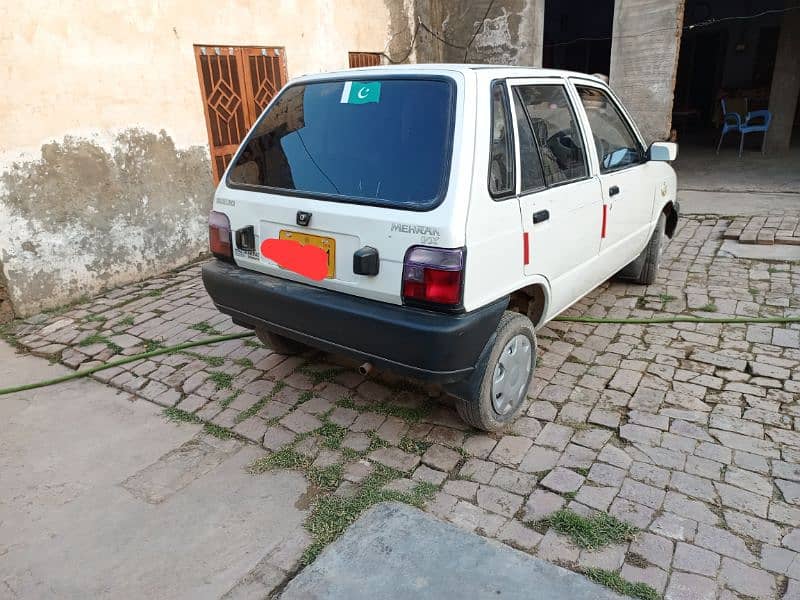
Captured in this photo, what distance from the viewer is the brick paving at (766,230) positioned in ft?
19.9

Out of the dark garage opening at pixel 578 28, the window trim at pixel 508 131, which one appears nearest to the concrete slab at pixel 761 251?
the window trim at pixel 508 131

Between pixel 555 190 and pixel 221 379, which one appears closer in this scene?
pixel 555 190

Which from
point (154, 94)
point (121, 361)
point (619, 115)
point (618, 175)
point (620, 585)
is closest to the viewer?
point (620, 585)

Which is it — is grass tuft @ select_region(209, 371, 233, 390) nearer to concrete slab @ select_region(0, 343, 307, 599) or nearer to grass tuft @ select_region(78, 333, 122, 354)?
concrete slab @ select_region(0, 343, 307, 599)

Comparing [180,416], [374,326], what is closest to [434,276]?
[374,326]

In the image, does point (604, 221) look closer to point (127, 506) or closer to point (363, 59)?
point (127, 506)

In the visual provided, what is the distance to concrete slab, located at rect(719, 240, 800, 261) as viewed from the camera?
5.73m

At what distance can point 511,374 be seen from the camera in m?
3.19

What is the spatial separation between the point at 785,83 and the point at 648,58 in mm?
4984

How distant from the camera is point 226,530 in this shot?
2633 millimetres

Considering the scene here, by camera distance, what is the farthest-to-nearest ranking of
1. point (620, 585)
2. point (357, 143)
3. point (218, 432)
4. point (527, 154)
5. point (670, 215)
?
point (670, 215), point (218, 432), point (527, 154), point (357, 143), point (620, 585)

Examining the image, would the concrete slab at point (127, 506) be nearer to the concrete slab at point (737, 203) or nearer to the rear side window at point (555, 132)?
the rear side window at point (555, 132)

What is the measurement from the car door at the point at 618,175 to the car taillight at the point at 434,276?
5.53 feet

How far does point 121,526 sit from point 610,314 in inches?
147
